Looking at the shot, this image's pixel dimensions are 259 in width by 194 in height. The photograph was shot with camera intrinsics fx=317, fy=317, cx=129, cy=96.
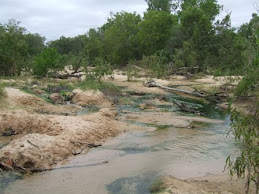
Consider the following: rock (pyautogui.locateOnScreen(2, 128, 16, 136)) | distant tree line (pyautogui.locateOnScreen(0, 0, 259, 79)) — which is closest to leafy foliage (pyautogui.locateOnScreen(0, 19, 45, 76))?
distant tree line (pyautogui.locateOnScreen(0, 0, 259, 79))

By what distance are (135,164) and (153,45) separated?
4579 cm

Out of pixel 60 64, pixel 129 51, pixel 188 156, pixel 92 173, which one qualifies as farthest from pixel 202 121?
pixel 129 51

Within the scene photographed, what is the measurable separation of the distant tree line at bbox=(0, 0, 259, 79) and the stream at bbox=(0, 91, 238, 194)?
1942 centimetres

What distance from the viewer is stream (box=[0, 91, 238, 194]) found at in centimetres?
794

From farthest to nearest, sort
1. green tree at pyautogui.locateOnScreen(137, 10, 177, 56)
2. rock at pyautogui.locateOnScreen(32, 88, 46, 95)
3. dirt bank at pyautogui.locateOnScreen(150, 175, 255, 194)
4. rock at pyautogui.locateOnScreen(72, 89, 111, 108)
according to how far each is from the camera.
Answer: green tree at pyautogui.locateOnScreen(137, 10, 177, 56), rock at pyautogui.locateOnScreen(32, 88, 46, 95), rock at pyautogui.locateOnScreen(72, 89, 111, 108), dirt bank at pyautogui.locateOnScreen(150, 175, 255, 194)

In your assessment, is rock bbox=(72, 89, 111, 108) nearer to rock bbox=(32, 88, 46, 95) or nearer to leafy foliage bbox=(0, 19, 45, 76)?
rock bbox=(32, 88, 46, 95)

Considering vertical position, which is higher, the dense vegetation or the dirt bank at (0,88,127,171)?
the dense vegetation

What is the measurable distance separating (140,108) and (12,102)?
7565mm

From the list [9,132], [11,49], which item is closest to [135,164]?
[9,132]

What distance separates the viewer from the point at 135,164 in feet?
31.9

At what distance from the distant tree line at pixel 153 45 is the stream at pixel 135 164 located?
63.7 ft

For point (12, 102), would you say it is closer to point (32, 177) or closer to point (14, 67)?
point (32, 177)

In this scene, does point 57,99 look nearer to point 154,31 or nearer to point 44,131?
point 44,131

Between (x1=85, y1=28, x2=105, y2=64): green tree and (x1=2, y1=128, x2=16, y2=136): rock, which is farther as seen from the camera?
(x1=85, y1=28, x2=105, y2=64): green tree
